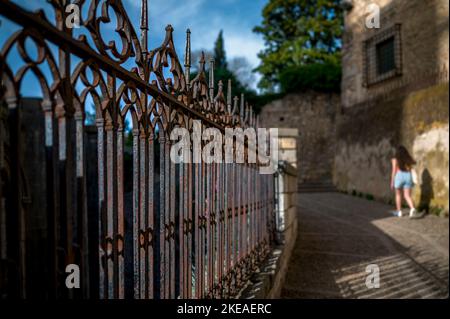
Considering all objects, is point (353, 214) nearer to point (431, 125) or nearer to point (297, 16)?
point (431, 125)

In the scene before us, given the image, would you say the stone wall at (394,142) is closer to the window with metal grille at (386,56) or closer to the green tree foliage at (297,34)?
the window with metal grille at (386,56)

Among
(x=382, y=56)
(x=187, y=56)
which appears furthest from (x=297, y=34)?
(x=187, y=56)

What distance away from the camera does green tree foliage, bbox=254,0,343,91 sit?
22750mm

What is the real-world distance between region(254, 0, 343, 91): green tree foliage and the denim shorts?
14555 millimetres

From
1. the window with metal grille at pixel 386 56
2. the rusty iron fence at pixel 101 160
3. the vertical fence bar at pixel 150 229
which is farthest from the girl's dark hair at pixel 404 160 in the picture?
the vertical fence bar at pixel 150 229

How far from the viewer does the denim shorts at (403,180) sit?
8.69 metres

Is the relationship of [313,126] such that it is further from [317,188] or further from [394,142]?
[394,142]

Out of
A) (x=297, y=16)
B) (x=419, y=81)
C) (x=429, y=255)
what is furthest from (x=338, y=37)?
(x=429, y=255)

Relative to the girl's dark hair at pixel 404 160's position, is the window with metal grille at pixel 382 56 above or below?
above

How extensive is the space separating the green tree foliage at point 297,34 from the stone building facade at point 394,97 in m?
7.91

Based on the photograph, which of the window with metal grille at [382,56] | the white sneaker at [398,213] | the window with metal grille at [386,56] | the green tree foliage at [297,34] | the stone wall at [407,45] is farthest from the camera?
the green tree foliage at [297,34]

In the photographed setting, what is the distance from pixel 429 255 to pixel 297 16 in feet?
69.8

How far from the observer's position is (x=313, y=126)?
738 inches

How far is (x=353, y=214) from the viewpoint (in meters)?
8.67
